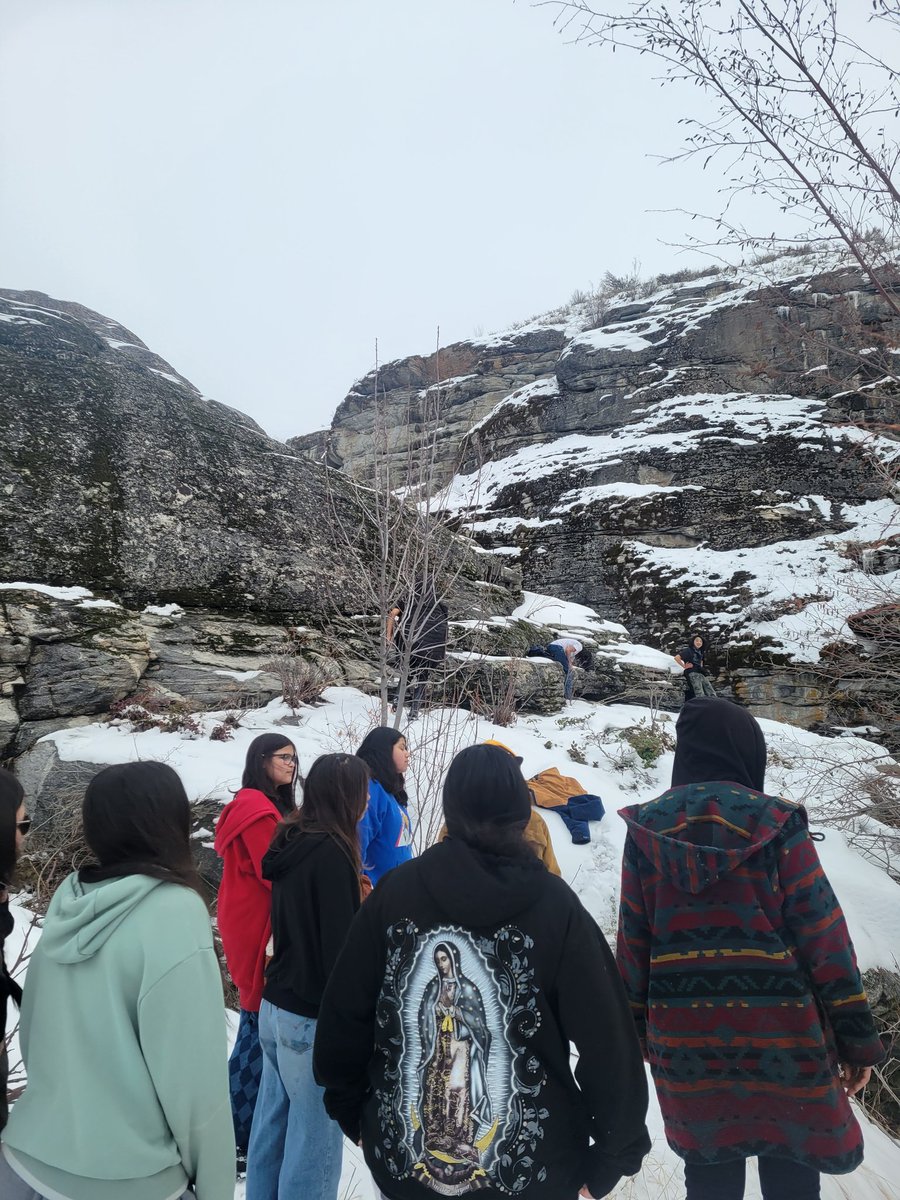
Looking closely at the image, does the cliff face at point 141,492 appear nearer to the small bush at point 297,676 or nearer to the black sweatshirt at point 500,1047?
the small bush at point 297,676

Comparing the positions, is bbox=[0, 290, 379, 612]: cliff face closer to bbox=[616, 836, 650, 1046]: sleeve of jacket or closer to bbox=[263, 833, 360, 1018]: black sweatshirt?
bbox=[263, 833, 360, 1018]: black sweatshirt

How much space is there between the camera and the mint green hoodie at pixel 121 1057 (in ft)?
4.37

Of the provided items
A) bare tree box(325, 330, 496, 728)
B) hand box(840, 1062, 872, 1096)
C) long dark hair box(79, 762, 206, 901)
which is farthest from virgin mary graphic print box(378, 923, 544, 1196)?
bare tree box(325, 330, 496, 728)

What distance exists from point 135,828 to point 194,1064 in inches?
21.1

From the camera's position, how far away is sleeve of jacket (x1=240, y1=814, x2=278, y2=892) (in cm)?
256

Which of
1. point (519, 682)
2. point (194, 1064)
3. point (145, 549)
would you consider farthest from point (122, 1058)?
point (519, 682)

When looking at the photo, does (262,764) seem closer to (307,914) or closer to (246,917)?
(246,917)

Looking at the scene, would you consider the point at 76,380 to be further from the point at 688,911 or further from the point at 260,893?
the point at 688,911

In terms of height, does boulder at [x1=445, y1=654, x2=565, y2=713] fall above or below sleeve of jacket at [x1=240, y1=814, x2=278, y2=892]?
below

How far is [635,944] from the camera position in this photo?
2.04 meters

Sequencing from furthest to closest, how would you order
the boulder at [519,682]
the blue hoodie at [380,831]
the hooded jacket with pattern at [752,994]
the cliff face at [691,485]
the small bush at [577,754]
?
the cliff face at [691,485] → the boulder at [519,682] → the small bush at [577,754] → the blue hoodie at [380,831] → the hooded jacket with pattern at [752,994]

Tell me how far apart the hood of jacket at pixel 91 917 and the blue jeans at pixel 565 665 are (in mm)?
10070

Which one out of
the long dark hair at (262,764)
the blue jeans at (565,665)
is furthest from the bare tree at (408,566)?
the long dark hair at (262,764)

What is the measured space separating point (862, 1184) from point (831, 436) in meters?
22.6
